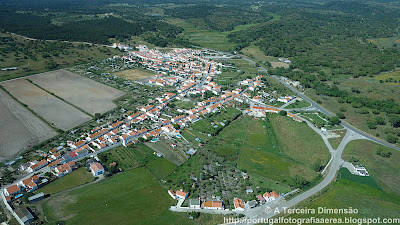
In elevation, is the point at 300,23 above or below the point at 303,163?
above

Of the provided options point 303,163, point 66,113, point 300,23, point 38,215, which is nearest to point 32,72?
point 66,113

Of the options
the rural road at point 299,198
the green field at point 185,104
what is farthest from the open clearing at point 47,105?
the rural road at point 299,198

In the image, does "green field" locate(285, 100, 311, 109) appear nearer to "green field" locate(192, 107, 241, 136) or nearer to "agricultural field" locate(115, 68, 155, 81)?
"green field" locate(192, 107, 241, 136)

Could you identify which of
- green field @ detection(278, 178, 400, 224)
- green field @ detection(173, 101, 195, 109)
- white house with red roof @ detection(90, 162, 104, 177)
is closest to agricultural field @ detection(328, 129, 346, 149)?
green field @ detection(278, 178, 400, 224)

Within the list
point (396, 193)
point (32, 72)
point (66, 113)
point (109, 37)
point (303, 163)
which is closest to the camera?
point (396, 193)

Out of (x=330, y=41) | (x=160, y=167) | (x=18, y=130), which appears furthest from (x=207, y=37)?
(x=160, y=167)

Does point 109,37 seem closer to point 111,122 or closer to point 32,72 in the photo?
point 32,72
